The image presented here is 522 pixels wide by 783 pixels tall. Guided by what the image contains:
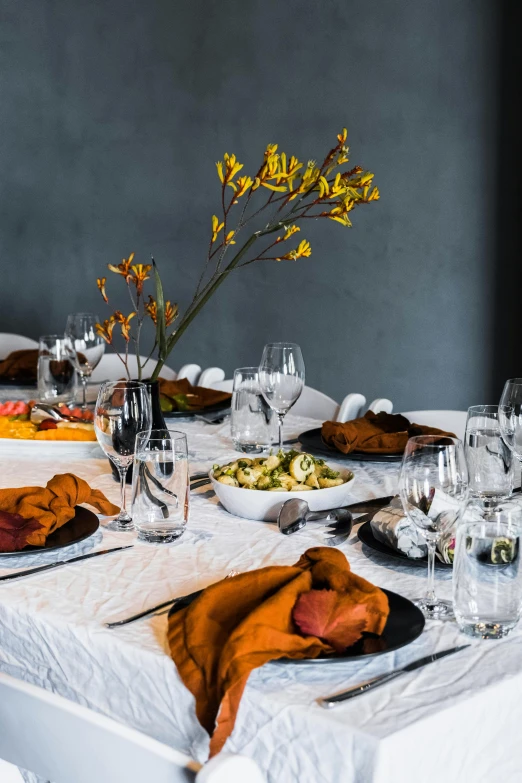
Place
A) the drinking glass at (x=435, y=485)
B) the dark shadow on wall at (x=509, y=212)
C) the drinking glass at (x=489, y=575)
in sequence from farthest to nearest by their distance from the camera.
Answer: the dark shadow on wall at (x=509, y=212) < the drinking glass at (x=435, y=485) < the drinking glass at (x=489, y=575)

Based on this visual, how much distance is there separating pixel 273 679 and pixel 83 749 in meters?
0.20

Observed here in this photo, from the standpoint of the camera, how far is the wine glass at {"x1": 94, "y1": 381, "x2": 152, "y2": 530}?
1425mm

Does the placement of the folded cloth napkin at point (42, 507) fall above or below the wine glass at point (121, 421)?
below

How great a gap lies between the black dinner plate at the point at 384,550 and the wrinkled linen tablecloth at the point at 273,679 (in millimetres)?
14

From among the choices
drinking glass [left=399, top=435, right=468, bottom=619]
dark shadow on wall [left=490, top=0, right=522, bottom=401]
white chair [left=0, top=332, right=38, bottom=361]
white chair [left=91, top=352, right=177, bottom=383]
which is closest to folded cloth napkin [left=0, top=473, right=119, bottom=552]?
drinking glass [left=399, top=435, right=468, bottom=619]

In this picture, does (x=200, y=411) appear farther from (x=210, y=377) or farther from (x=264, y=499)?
(x=264, y=499)

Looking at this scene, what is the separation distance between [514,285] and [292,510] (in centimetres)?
265

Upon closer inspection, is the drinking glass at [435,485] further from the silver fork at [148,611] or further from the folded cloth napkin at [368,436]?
the folded cloth napkin at [368,436]

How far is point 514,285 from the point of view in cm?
373

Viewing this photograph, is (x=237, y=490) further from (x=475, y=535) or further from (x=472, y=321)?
(x=472, y=321)

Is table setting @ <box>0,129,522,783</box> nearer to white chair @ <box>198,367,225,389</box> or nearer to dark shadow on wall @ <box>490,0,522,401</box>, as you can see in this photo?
white chair @ <box>198,367,225,389</box>

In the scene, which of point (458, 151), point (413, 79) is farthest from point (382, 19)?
point (458, 151)

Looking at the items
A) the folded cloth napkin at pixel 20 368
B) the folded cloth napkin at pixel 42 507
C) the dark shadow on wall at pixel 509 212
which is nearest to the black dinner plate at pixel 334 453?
the folded cloth napkin at pixel 42 507

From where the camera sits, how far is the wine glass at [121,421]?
142 centimetres
